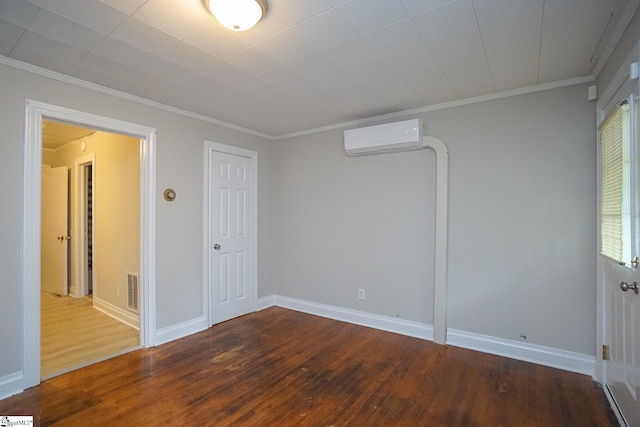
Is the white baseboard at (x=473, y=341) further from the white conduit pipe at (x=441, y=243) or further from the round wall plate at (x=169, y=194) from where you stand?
the round wall plate at (x=169, y=194)

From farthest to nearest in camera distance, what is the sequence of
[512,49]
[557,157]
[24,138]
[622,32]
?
[557,157] < [24,138] < [512,49] < [622,32]

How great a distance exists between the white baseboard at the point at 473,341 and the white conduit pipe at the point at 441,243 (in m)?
0.11

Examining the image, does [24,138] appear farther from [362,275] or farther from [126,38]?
[362,275]

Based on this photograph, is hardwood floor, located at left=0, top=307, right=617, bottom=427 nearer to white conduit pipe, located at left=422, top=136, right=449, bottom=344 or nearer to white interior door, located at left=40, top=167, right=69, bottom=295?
white conduit pipe, located at left=422, top=136, right=449, bottom=344

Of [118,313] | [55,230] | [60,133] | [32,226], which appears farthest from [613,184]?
[55,230]

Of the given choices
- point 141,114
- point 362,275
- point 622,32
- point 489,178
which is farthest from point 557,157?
point 141,114

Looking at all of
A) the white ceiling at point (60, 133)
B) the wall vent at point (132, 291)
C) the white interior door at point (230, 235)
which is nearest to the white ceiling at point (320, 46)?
the white interior door at point (230, 235)

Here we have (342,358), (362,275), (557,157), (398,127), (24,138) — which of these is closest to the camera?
(24,138)

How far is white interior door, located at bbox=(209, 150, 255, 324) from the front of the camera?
3.67 metres

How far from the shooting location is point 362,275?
3701 mm

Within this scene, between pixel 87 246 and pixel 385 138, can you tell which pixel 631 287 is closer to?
pixel 385 138

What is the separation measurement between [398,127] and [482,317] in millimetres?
2044

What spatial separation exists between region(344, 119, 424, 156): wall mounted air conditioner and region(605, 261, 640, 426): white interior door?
1.85 metres

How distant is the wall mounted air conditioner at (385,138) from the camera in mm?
3107
